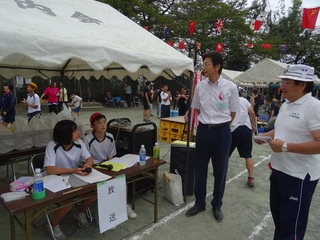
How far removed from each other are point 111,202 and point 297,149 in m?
1.83

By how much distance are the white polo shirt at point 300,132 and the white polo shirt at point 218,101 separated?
0.97 metres

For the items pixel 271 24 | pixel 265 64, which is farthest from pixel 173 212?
pixel 271 24

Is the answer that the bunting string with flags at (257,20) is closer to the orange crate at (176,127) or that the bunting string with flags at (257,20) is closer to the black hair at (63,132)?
the orange crate at (176,127)

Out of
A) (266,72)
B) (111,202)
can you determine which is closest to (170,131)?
(111,202)

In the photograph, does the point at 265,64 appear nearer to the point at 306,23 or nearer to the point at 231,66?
the point at 306,23

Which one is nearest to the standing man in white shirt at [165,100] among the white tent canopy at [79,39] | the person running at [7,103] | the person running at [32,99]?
the person running at [32,99]

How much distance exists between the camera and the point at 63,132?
2.59m

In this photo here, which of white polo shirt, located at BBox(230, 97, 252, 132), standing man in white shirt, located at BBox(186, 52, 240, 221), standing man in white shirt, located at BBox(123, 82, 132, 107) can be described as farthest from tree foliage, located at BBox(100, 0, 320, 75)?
standing man in white shirt, located at BBox(186, 52, 240, 221)

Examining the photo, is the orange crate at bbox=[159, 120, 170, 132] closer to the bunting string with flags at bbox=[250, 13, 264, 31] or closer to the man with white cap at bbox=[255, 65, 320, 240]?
the man with white cap at bbox=[255, 65, 320, 240]

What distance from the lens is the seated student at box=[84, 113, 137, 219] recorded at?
120 inches

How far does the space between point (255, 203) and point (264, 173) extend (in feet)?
5.24

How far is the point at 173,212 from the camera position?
130 inches

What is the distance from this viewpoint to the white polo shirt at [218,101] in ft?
9.48

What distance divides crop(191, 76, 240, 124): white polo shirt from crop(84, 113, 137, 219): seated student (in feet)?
4.37
